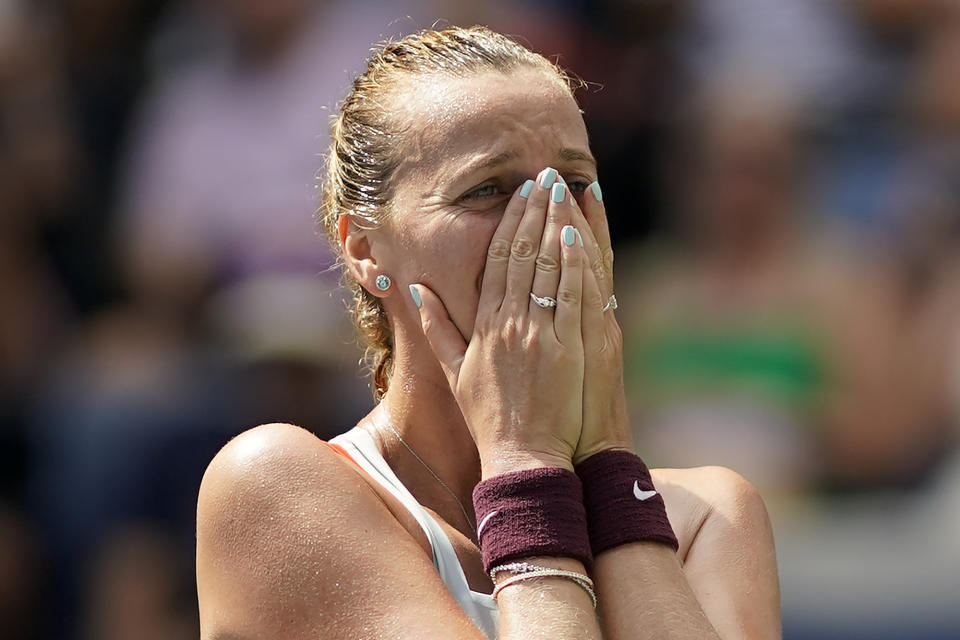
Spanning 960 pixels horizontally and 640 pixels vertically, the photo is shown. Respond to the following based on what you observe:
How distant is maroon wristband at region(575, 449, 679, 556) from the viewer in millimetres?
2617

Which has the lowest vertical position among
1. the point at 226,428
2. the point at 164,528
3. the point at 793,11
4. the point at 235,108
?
the point at 164,528

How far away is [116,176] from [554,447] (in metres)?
4.30

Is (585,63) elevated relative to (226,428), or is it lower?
elevated

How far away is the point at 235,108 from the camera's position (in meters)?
6.17

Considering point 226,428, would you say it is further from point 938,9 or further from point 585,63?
point 938,9

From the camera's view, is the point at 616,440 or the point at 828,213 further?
the point at 828,213

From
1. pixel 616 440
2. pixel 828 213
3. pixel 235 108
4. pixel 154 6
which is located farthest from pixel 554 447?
pixel 154 6

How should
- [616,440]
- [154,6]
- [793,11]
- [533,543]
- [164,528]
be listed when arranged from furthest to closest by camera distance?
[154,6] → [793,11] → [164,528] → [616,440] → [533,543]

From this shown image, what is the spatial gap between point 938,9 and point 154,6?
12.7 feet

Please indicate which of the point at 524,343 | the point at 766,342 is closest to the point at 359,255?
the point at 524,343

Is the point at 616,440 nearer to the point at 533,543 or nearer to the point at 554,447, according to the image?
the point at 554,447

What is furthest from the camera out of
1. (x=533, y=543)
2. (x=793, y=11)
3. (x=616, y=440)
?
(x=793, y=11)

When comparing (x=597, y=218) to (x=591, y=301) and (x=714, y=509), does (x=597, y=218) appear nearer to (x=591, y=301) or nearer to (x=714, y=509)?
(x=591, y=301)

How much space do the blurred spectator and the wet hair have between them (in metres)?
2.43
